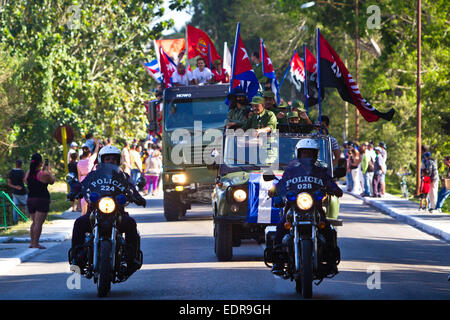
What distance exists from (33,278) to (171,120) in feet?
33.0

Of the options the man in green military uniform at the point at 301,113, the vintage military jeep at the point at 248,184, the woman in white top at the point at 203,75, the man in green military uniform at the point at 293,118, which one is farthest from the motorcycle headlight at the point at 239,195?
the woman in white top at the point at 203,75

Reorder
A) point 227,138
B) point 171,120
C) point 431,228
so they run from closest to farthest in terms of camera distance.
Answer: point 227,138 → point 431,228 → point 171,120

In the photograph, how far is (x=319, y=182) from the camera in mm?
10672

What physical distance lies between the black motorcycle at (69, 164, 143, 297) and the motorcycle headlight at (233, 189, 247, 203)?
9.74 feet

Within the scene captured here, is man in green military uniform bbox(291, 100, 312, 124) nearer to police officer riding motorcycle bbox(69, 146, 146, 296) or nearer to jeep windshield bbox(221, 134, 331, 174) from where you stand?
jeep windshield bbox(221, 134, 331, 174)

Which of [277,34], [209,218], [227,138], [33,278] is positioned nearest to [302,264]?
[33,278]

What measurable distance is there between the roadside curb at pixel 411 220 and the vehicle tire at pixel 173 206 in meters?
5.55

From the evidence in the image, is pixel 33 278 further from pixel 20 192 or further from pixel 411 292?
pixel 20 192

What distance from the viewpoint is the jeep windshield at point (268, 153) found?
1488 centimetres

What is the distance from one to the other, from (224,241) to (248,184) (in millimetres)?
952

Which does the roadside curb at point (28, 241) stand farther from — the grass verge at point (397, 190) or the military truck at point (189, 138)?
the grass verge at point (397, 190)

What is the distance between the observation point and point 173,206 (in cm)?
2292

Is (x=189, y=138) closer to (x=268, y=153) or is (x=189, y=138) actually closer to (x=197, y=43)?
(x=197, y=43)

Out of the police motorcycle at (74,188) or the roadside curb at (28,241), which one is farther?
the roadside curb at (28,241)
